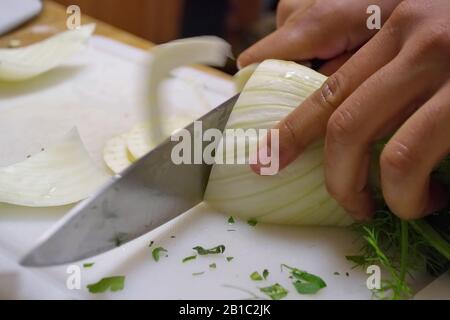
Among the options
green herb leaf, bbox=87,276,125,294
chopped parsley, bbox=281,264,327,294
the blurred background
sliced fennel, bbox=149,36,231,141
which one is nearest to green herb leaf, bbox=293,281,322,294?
chopped parsley, bbox=281,264,327,294

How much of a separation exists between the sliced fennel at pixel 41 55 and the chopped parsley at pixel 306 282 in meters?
0.77

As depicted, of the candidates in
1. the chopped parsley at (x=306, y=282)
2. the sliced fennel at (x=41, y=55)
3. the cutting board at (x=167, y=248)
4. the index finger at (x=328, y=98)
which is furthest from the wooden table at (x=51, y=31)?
the chopped parsley at (x=306, y=282)

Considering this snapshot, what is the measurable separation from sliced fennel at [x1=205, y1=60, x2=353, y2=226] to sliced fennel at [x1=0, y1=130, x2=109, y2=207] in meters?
0.20

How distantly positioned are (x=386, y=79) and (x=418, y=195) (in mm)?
156

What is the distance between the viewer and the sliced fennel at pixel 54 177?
988 mm

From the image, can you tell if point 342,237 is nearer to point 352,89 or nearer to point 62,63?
point 352,89

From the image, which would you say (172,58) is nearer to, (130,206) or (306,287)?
(130,206)

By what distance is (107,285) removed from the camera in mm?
856

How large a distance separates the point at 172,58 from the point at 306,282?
16.1 inches

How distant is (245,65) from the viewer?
1.19m

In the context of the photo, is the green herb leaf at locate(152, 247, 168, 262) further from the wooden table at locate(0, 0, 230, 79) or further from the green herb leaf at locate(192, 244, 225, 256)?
the wooden table at locate(0, 0, 230, 79)

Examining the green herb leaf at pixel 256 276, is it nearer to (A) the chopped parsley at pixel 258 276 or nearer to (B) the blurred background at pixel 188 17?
(A) the chopped parsley at pixel 258 276

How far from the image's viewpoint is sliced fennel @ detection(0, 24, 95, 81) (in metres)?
1.34

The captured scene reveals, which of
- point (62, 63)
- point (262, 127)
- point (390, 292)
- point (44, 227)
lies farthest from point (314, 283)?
point (62, 63)
